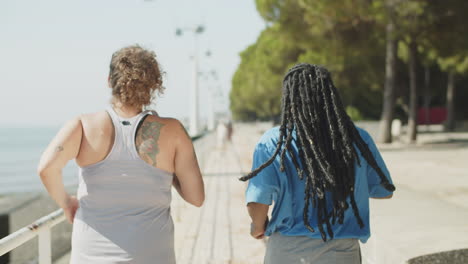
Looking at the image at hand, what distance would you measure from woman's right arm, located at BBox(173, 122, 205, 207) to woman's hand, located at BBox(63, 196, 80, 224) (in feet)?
1.40

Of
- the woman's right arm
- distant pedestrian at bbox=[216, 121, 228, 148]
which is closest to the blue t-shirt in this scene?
the woman's right arm

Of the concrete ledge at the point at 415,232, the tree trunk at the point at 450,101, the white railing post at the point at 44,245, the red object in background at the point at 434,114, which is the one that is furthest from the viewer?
the red object in background at the point at 434,114

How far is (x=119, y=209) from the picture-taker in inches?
78.8

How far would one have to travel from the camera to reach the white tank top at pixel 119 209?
1.99 m

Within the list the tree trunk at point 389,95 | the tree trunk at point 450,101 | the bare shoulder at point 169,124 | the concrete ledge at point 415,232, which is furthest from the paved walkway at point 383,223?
the tree trunk at point 450,101

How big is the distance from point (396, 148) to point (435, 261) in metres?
17.2

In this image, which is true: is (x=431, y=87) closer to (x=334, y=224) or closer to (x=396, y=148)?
(x=396, y=148)

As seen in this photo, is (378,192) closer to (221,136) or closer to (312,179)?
(312,179)

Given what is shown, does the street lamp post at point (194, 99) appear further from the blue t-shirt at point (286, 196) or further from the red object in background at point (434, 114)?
the red object in background at point (434, 114)

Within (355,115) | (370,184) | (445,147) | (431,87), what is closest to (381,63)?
(355,115)

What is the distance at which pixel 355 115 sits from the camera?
32.8 meters

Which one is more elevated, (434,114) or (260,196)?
(260,196)

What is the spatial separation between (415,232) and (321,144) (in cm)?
308

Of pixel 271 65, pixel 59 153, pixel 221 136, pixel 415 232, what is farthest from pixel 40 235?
pixel 271 65
